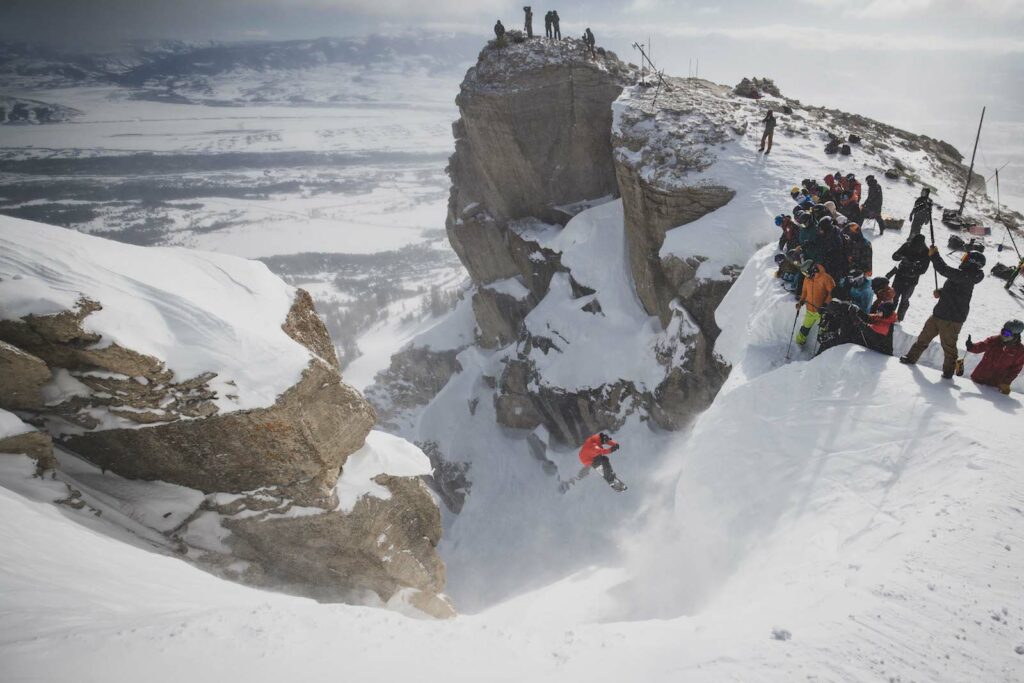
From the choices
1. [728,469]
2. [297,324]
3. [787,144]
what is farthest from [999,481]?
[787,144]

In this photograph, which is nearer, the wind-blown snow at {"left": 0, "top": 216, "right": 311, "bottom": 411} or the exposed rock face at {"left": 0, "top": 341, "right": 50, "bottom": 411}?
the exposed rock face at {"left": 0, "top": 341, "right": 50, "bottom": 411}

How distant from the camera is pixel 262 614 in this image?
5676 mm

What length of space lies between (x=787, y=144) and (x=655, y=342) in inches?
406

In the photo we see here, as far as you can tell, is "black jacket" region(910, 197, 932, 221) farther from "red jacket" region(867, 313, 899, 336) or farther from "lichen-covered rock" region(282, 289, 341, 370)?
"lichen-covered rock" region(282, 289, 341, 370)

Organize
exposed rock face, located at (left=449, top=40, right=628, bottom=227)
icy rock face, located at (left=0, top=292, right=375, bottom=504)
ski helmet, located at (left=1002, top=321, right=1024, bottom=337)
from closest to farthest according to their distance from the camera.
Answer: icy rock face, located at (left=0, top=292, right=375, bottom=504) < ski helmet, located at (left=1002, top=321, right=1024, bottom=337) < exposed rock face, located at (left=449, top=40, right=628, bottom=227)

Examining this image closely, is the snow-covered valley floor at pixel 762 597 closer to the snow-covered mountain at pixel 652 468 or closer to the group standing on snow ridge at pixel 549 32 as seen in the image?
the snow-covered mountain at pixel 652 468

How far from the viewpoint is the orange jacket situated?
10188 millimetres

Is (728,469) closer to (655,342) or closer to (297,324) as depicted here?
(297,324)

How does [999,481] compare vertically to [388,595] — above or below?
above

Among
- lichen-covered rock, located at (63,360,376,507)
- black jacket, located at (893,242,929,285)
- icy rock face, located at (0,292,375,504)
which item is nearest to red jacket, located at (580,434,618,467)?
icy rock face, located at (0,292,375,504)

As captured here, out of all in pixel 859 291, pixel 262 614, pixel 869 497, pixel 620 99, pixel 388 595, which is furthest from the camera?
pixel 620 99

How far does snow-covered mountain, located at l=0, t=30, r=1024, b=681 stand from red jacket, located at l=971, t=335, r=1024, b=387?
0.23 meters

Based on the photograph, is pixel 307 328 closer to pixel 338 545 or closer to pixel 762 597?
pixel 338 545

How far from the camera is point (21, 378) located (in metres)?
7.03
